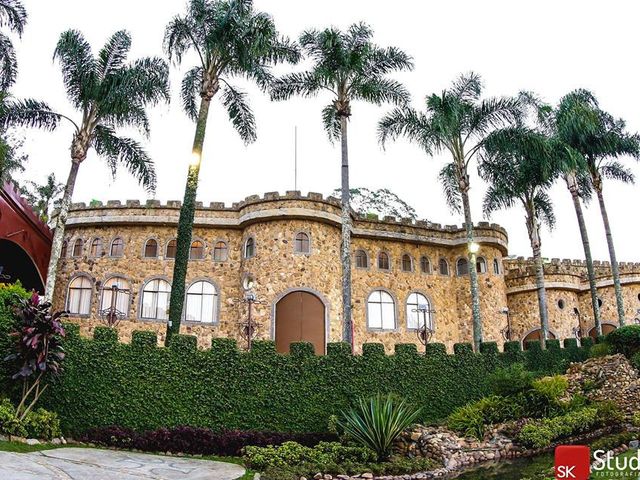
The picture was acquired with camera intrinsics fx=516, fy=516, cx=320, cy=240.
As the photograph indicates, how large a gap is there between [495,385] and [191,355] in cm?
840

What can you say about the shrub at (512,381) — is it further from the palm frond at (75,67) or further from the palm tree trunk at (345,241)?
the palm frond at (75,67)

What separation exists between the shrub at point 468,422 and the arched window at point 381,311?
9319 millimetres

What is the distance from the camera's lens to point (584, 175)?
2434 centimetres

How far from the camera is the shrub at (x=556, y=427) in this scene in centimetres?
1199

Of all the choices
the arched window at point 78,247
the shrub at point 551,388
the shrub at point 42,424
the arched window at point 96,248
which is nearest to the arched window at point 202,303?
the arched window at point 96,248

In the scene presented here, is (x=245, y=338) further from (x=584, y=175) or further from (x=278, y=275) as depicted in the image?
(x=584, y=175)

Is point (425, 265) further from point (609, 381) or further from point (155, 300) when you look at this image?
point (155, 300)

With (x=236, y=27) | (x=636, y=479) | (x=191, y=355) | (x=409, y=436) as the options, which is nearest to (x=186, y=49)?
(x=236, y=27)

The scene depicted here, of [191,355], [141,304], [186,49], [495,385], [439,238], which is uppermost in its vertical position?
[186,49]

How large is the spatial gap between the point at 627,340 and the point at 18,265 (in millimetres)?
22705

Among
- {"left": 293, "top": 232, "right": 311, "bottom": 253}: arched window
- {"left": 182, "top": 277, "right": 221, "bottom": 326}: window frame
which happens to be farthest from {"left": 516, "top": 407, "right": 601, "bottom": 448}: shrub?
{"left": 182, "top": 277, "right": 221, "bottom": 326}: window frame

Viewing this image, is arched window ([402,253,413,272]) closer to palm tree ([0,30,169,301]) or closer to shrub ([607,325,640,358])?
shrub ([607,325,640,358])

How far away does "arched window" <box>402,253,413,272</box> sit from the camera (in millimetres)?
24533

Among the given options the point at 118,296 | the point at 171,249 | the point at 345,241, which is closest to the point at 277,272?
the point at 345,241
